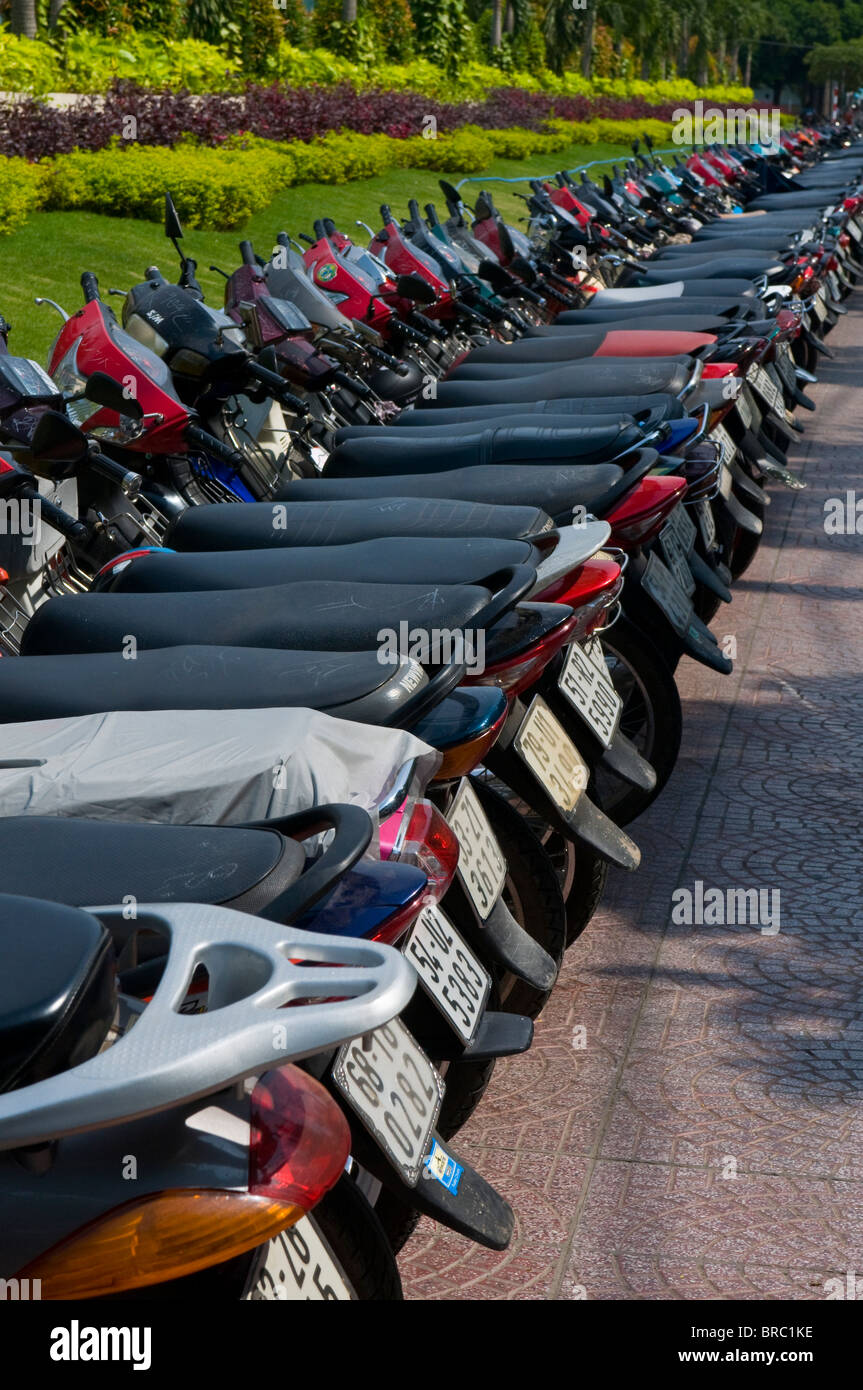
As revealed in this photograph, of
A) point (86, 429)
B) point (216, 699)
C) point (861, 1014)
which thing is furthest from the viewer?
point (86, 429)

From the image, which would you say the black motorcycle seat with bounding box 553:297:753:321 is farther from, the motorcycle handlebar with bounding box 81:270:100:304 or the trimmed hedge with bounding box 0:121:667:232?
the trimmed hedge with bounding box 0:121:667:232

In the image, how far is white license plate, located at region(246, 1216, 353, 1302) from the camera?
1.85 metres

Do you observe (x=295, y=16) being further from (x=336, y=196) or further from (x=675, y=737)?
(x=675, y=737)

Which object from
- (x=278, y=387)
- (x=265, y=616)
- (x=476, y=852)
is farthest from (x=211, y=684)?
(x=278, y=387)

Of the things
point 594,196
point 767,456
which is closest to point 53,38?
point 594,196

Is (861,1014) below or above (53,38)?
below

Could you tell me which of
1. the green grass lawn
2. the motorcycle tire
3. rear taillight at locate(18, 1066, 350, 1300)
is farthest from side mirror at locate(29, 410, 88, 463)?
the green grass lawn

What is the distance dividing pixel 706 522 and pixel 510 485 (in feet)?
5.69

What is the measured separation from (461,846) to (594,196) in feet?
38.5

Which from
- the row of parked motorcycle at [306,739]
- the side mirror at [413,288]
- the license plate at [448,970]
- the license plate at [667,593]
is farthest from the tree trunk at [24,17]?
the license plate at [448,970]

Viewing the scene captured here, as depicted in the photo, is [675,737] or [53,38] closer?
[675,737]

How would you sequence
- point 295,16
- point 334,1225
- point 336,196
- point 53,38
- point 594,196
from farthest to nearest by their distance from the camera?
point 295,16 < point 336,196 < point 53,38 < point 594,196 < point 334,1225

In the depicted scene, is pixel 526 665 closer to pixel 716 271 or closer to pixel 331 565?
pixel 331 565

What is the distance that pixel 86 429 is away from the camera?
16.5ft
